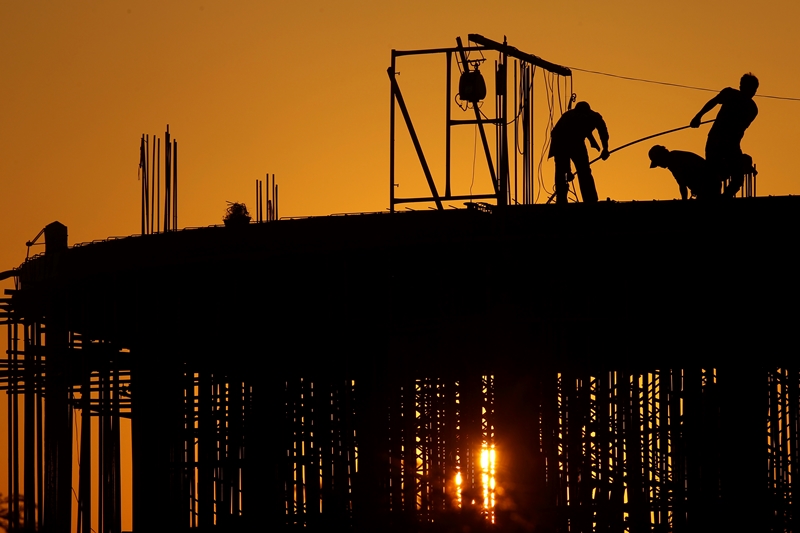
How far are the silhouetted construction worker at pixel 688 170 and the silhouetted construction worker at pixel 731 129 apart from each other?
5.7 inches

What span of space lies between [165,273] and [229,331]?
4.84 ft

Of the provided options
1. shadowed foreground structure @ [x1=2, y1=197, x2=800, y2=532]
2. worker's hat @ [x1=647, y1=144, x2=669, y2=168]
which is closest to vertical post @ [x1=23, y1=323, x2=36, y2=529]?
shadowed foreground structure @ [x1=2, y1=197, x2=800, y2=532]

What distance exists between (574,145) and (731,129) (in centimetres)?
280

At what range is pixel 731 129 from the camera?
89.7ft

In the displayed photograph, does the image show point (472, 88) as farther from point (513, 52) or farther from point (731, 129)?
point (731, 129)

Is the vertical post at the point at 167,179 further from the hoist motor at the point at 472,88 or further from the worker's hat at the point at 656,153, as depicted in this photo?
the worker's hat at the point at 656,153

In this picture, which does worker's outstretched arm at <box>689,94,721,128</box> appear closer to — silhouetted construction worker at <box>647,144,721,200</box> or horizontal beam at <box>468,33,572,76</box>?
silhouetted construction worker at <box>647,144,721,200</box>

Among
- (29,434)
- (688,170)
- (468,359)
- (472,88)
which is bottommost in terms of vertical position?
(29,434)

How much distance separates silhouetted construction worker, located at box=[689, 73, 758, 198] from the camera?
27.3 metres

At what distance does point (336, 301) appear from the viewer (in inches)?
1151

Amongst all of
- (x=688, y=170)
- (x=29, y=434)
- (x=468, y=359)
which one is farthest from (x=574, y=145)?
(x=29, y=434)

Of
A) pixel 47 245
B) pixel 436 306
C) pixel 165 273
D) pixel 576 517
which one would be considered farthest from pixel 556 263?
pixel 47 245

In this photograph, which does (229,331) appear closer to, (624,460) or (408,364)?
(408,364)

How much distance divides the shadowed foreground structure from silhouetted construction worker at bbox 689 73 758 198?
0.72 m
